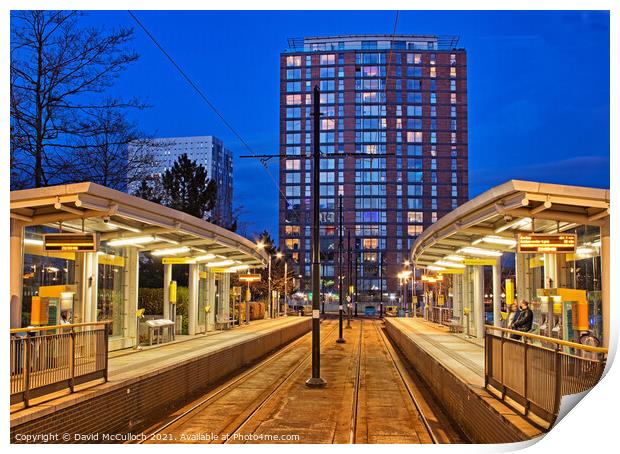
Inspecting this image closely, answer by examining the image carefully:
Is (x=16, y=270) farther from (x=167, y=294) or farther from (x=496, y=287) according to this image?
(x=496, y=287)

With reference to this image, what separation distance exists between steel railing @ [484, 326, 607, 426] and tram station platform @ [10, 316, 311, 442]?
18.9 feet

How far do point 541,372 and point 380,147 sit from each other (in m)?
102

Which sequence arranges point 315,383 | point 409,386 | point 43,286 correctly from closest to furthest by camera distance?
point 43,286 < point 315,383 < point 409,386

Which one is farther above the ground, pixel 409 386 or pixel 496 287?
pixel 496 287

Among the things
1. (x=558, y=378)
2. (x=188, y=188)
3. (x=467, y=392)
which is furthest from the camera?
(x=188, y=188)

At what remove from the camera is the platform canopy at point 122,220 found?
10.9 m

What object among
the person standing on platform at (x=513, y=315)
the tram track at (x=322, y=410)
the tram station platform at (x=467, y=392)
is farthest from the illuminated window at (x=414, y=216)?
the person standing on platform at (x=513, y=315)

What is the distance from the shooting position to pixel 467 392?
34.4 feet

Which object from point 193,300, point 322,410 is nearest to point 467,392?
point 322,410

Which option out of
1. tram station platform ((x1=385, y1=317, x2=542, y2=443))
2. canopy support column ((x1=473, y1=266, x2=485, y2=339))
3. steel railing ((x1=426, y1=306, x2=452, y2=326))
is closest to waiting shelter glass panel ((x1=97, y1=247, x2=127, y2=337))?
tram station platform ((x1=385, y1=317, x2=542, y2=443))

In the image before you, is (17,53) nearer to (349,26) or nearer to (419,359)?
(419,359)

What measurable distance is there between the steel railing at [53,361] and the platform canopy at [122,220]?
234 cm
